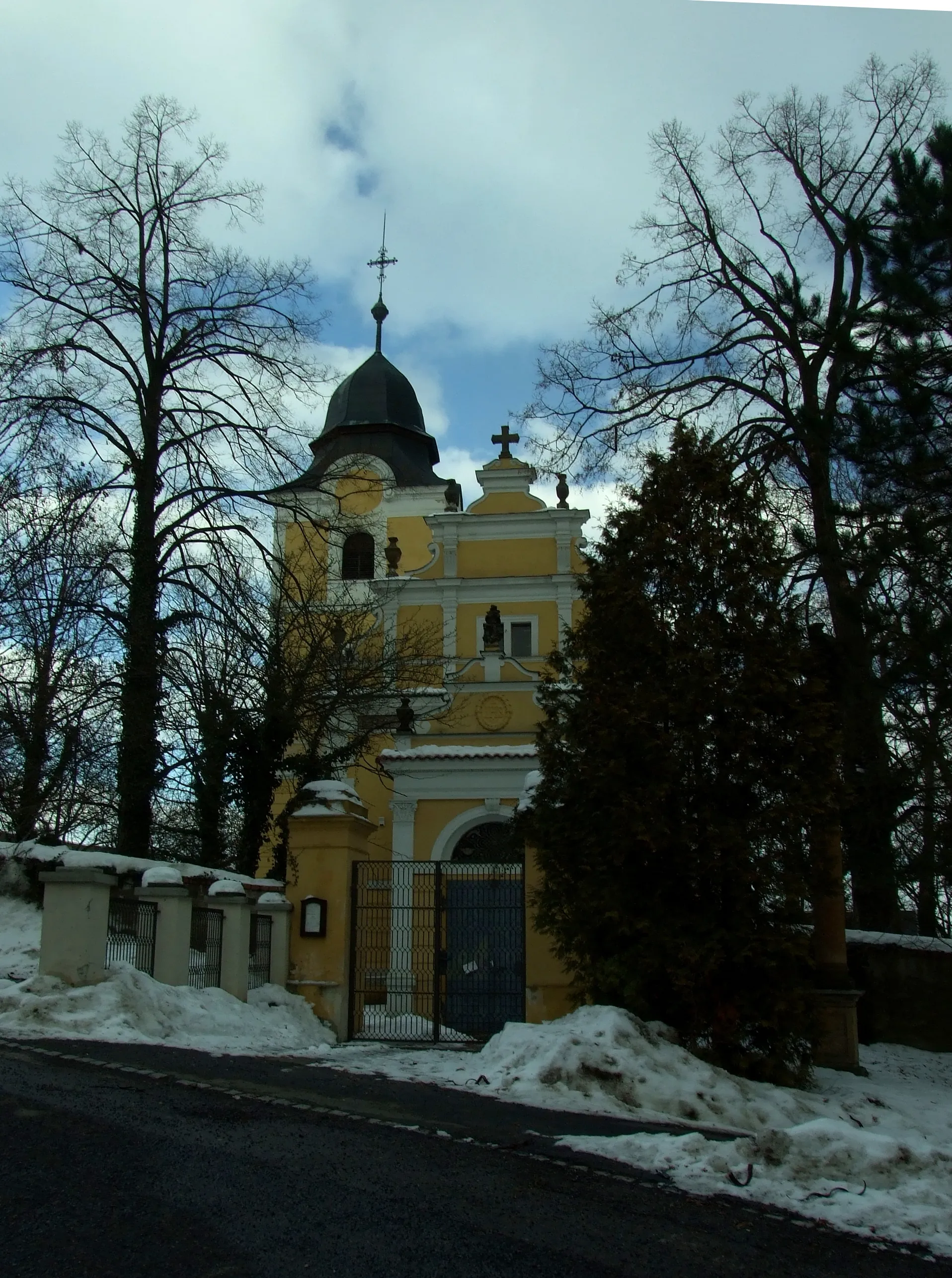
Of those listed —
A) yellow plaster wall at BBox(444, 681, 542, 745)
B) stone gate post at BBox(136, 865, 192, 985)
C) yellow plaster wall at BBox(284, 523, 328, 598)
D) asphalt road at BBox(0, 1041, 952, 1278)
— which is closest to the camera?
asphalt road at BBox(0, 1041, 952, 1278)

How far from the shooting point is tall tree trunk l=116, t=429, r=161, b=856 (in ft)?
53.2

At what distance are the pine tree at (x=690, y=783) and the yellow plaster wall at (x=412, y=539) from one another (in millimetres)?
27048

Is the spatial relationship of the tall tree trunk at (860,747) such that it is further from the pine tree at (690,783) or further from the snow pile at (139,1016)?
the snow pile at (139,1016)

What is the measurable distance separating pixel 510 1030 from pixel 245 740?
11223 mm

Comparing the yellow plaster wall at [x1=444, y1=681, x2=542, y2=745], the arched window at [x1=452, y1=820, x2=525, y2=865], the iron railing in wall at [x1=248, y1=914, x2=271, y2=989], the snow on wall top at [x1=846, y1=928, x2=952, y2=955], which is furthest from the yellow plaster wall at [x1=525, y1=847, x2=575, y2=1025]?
the yellow plaster wall at [x1=444, y1=681, x2=542, y2=745]

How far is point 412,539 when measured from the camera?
38.5 m

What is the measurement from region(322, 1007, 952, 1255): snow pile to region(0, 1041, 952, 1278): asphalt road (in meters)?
0.32

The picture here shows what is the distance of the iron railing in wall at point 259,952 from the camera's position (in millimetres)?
12164

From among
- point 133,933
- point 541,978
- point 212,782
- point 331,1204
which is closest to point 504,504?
point 212,782

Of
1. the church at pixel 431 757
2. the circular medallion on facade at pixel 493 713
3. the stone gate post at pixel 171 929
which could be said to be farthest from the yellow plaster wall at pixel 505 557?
the stone gate post at pixel 171 929

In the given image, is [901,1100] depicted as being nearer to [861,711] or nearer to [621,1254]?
[861,711]

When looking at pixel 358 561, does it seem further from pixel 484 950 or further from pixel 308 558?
pixel 484 950

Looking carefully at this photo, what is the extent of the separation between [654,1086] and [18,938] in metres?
6.58

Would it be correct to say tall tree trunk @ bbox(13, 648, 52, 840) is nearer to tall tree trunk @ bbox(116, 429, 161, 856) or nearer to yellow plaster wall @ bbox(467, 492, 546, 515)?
tall tree trunk @ bbox(116, 429, 161, 856)
